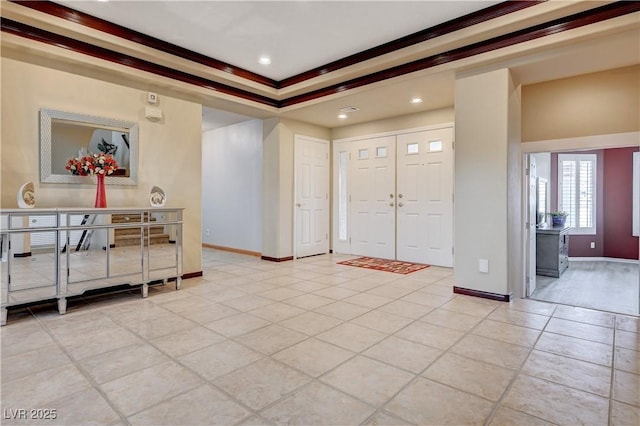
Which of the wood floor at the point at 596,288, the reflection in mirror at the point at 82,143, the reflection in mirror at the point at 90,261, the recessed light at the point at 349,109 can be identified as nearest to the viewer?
the reflection in mirror at the point at 90,261

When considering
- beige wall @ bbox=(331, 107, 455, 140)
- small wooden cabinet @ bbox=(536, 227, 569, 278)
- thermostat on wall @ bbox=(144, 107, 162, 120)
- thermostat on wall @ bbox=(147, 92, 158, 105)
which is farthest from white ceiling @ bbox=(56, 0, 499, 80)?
small wooden cabinet @ bbox=(536, 227, 569, 278)

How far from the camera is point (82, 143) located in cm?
366

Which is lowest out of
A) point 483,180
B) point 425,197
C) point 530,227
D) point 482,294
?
point 482,294

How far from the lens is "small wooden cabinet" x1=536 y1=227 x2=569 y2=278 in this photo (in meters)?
5.16

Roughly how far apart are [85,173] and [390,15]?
351 centimetres

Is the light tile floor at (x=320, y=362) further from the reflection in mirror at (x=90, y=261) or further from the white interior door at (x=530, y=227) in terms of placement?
the white interior door at (x=530, y=227)

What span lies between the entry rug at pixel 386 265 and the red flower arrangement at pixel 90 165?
364cm

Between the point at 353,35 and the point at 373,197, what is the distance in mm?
3067

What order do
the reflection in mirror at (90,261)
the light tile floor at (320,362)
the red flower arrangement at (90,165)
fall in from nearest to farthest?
the light tile floor at (320,362)
the reflection in mirror at (90,261)
the red flower arrangement at (90,165)

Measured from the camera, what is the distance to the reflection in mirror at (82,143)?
3428mm

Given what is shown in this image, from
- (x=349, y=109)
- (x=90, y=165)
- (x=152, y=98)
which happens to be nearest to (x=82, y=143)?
(x=90, y=165)

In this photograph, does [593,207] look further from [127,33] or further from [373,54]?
[127,33]

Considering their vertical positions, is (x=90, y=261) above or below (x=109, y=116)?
below

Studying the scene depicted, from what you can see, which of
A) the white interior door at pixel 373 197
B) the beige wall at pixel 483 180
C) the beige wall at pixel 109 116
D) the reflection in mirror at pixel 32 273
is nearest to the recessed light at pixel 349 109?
the white interior door at pixel 373 197
